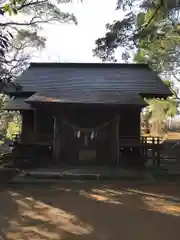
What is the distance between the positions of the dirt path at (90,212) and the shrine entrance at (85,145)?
437 centimetres

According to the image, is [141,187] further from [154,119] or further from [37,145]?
[154,119]

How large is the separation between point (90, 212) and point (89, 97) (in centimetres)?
881

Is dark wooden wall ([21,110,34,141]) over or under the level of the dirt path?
over

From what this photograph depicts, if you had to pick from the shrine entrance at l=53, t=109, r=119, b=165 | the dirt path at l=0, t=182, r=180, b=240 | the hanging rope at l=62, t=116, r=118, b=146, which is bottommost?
the dirt path at l=0, t=182, r=180, b=240

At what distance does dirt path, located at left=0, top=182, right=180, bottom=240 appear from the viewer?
7107mm

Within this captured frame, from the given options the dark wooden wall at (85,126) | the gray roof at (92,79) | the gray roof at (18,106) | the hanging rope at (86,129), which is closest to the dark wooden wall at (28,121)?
the gray roof at (18,106)

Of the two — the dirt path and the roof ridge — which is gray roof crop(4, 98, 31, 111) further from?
the dirt path

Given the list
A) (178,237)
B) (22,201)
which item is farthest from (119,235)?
(22,201)

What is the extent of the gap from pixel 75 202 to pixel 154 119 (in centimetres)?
2834

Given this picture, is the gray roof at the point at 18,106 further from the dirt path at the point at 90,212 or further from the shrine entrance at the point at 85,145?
the dirt path at the point at 90,212

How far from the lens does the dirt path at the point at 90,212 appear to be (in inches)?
280

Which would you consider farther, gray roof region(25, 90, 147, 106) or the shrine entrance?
the shrine entrance

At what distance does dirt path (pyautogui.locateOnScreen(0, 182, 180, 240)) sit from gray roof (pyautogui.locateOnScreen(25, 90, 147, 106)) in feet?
14.3

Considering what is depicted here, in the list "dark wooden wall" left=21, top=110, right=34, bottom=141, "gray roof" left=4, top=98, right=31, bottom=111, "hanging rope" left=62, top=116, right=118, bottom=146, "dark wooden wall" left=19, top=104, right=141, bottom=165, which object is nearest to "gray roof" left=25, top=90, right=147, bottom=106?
"dark wooden wall" left=19, top=104, right=141, bottom=165
